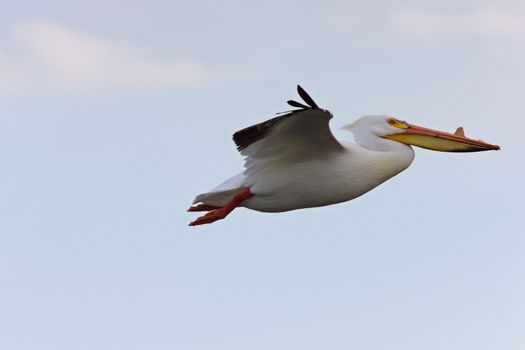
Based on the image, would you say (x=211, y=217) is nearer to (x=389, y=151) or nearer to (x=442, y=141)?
(x=389, y=151)


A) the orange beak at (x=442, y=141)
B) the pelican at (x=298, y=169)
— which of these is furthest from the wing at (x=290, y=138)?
the orange beak at (x=442, y=141)

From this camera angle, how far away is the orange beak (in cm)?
1291

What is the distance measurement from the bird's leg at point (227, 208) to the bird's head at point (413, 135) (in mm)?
1446

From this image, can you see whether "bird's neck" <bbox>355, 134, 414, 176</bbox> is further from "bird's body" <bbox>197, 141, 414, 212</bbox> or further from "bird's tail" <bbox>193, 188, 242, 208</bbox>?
"bird's tail" <bbox>193, 188, 242, 208</bbox>

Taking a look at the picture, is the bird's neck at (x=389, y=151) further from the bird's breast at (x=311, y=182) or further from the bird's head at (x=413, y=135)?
the bird's breast at (x=311, y=182)

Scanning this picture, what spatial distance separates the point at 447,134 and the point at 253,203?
2.28 metres

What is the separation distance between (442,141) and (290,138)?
216 cm

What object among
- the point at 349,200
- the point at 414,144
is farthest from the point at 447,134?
the point at 349,200

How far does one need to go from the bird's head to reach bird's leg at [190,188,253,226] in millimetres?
1446

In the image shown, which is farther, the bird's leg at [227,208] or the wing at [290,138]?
the bird's leg at [227,208]

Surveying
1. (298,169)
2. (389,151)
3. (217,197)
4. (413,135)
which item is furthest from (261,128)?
(413,135)

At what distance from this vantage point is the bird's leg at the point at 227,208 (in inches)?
472

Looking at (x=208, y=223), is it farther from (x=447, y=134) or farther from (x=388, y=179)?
(x=447, y=134)

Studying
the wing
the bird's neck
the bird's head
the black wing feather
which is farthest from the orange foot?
the bird's head
